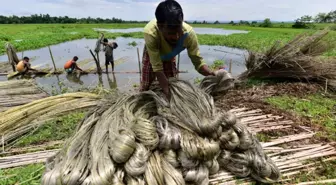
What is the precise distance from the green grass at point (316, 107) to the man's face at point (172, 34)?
2366 mm

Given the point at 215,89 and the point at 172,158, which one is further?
the point at 215,89

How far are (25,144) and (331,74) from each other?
19.2 feet

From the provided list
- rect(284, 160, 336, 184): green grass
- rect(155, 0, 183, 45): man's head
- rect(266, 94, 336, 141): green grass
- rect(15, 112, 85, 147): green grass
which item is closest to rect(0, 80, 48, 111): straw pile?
rect(15, 112, 85, 147): green grass

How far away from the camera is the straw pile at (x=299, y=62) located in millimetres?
5656

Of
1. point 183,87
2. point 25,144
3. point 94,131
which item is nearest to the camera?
point 94,131

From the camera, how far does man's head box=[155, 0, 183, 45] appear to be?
229 cm

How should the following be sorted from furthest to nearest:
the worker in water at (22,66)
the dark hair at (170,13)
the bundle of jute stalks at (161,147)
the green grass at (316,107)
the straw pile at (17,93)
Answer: the worker in water at (22,66)
the straw pile at (17,93)
the green grass at (316,107)
the dark hair at (170,13)
the bundle of jute stalks at (161,147)

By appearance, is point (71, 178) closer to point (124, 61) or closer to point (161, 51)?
point (161, 51)

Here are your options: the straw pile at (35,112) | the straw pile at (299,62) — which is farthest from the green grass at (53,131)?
the straw pile at (299,62)

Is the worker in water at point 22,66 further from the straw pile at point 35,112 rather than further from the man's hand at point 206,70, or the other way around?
the man's hand at point 206,70

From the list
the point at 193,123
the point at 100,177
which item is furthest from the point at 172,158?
the point at 100,177

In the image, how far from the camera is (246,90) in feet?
18.4

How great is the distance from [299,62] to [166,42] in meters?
4.04

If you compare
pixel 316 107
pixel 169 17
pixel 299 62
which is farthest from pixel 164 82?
pixel 299 62
